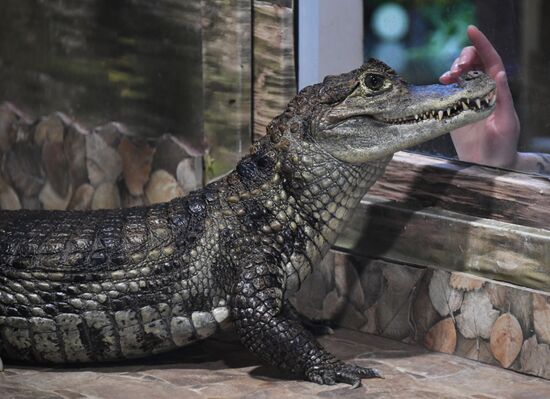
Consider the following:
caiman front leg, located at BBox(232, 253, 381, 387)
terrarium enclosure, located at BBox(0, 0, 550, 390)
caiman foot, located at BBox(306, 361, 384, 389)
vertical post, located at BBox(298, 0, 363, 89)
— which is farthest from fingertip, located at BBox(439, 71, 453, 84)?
caiman foot, located at BBox(306, 361, 384, 389)

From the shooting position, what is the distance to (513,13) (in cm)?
491

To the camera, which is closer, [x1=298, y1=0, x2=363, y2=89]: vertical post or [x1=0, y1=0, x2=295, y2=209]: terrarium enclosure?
[x1=298, y1=0, x2=363, y2=89]: vertical post

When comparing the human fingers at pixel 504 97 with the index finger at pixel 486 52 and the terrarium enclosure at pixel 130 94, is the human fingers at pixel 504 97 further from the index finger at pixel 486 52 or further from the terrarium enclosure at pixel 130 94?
the terrarium enclosure at pixel 130 94

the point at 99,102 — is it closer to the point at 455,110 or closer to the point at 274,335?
Result: the point at 274,335

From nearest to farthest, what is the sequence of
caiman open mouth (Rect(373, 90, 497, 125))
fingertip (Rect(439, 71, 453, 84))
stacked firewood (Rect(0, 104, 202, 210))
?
1. caiman open mouth (Rect(373, 90, 497, 125))
2. fingertip (Rect(439, 71, 453, 84))
3. stacked firewood (Rect(0, 104, 202, 210))

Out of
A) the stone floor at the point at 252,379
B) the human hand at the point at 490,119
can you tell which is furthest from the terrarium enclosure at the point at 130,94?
the stone floor at the point at 252,379

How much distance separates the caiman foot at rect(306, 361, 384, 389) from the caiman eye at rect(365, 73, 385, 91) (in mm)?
1170

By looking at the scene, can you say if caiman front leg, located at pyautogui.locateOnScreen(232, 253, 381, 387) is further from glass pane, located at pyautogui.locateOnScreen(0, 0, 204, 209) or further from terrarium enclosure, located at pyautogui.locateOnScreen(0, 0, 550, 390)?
glass pane, located at pyautogui.locateOnScreen(0, 0, 204, 209)

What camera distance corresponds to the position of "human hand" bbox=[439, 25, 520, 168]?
504cm

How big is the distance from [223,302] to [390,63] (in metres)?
1.42

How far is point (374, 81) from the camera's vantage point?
16.2 ft

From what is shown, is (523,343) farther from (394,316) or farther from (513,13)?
(513,13)

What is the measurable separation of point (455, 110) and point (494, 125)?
0.37 metres

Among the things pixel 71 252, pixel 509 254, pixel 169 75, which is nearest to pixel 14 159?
pixel 169 75
